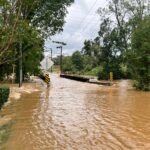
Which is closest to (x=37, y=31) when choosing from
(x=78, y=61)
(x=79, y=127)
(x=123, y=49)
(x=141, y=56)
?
(x=79, y=127)

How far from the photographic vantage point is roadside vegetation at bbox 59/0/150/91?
109ft

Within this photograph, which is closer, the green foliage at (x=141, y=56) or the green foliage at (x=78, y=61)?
the green foliage at (x=141, y=56)

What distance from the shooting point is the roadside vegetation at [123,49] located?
33312mm

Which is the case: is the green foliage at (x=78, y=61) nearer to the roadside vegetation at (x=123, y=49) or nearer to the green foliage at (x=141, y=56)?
the roadside vegetation at (x=123, y=49)

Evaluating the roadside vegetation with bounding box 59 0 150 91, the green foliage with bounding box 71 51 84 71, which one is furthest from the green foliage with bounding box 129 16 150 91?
the green foliage with bounding box 71 51 84 71

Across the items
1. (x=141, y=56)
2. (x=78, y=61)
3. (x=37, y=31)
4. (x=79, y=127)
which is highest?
(x=78, y=61)

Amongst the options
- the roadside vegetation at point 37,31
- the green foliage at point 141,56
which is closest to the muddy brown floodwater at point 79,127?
the roadside vegetation at point 37,31

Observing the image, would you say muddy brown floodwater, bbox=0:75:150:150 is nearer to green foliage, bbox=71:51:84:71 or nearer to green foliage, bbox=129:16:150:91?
green foliage, bbox=129:16:150:91

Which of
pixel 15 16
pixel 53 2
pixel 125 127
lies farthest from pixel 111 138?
pixel 53 2

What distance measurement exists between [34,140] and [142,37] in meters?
22.4

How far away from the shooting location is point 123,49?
59.1m

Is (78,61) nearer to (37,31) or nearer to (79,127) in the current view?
(37,31)

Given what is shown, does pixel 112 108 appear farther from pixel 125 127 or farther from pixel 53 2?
pixel 53 2

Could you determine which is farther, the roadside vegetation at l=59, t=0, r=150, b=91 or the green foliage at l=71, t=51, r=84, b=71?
the green foliage at l=71, t=51, r=84, b=71
